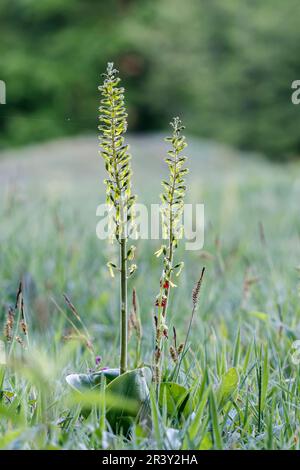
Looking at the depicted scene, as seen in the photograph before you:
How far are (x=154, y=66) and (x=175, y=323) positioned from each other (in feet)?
45.8

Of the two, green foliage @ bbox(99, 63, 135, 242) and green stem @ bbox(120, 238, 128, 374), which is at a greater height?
green foliage @ bbox(99, 63, 135, 242)

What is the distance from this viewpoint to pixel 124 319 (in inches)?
43.3

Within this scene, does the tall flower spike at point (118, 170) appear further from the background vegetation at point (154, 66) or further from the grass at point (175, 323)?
the background vegetation at point (154, 66)

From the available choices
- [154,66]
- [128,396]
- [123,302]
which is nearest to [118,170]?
[123,302]

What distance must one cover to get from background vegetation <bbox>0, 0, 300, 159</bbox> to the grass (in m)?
7.87

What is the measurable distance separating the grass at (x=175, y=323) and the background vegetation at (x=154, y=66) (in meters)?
7.87

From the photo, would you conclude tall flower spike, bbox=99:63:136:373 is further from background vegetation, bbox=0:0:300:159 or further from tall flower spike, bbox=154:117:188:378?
background vegetation, bbox=0:0:300:159

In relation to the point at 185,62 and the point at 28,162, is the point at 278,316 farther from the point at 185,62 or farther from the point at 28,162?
the point at 185,62

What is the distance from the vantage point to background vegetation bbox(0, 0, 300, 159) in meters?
12.8

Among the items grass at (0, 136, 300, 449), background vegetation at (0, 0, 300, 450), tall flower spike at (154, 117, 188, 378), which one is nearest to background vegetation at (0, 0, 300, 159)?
background vegetation at (0, 0, 300, 450)

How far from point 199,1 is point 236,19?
198 centimetres

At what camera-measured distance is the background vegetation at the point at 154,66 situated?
12766mm

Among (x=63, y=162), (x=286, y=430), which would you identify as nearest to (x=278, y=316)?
(x=286, y=430)

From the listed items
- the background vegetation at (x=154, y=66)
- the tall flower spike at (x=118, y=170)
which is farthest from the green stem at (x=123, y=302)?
the background vegetation at (x=154, y=66)
